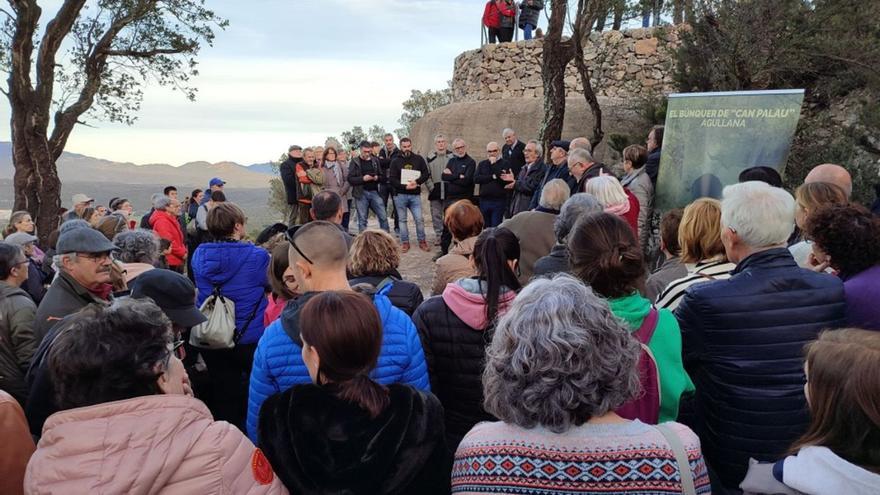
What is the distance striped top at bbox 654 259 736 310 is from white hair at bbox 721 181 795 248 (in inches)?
13.5

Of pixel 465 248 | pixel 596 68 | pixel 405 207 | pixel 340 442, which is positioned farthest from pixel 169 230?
pixel 596 68

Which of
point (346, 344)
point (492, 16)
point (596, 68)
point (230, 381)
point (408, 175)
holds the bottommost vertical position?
point (230, 381)

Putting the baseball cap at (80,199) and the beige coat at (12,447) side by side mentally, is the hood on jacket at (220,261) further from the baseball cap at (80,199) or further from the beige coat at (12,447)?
the baseball cap at (80,199)

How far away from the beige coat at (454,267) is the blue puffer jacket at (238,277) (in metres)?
1.28

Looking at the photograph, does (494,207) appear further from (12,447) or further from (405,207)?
(12,447)

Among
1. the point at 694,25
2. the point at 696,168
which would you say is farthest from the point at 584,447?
the point at 694,25

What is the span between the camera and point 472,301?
2832 millimetres

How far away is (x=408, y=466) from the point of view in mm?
1995

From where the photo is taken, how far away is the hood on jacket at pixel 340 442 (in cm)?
192

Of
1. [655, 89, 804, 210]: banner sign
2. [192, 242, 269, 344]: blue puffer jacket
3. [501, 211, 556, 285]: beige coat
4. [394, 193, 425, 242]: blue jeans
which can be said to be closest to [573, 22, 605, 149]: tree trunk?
[394, 193, 425, 242]: blue jeans

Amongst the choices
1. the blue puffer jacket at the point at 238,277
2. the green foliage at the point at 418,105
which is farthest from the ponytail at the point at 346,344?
the green foliage at the point at 418,105

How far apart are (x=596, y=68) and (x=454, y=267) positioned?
15295mm

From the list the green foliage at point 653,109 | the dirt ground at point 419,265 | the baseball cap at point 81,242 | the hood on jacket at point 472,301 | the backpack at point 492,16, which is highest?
the backpack at point 492,16

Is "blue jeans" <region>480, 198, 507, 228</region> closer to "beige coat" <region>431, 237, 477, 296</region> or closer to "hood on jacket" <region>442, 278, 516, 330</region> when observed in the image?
"beige coat" <region>431, 237, 477, 296</region>
